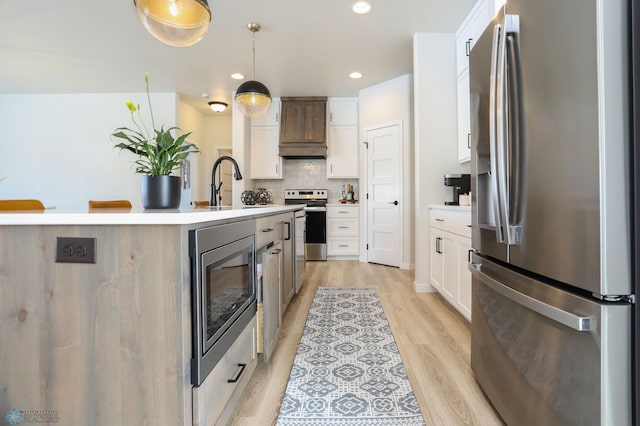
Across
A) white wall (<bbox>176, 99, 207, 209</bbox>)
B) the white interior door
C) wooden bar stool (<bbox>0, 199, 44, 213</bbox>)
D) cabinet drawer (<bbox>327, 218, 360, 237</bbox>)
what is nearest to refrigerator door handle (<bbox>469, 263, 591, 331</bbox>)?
wooden bar stool (<bbox>0, 199, 44, 213</bbox>)

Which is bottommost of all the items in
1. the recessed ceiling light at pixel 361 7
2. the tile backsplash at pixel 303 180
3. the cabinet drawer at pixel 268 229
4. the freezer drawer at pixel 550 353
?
the freezer drawer at pixel 550 353

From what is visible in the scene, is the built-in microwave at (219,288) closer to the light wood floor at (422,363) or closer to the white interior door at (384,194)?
the light wood floor at (422,363)

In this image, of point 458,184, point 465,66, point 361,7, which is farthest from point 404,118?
point 361,7

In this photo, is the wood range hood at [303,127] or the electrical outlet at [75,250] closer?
the electrical outlet at [75,250]

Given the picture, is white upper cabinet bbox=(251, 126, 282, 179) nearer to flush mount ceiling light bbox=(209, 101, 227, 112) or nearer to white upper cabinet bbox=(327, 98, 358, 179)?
flush mount ceiling light bbox=(209, 101, 227, 112)

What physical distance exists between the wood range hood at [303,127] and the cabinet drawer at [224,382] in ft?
13.3

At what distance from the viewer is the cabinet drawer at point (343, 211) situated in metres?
5.21

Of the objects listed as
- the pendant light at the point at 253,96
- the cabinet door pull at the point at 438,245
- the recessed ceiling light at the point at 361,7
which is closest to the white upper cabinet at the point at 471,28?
the recessed ceiling light at the point at 361,7

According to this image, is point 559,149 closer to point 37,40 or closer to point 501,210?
point 501,210

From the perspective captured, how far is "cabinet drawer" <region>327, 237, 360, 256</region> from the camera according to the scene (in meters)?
5.21

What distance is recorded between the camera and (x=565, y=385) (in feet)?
2.85

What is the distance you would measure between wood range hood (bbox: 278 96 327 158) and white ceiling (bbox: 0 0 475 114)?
0.61 feet

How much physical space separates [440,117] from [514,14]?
2288 mm

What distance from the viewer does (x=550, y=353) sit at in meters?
0.93
